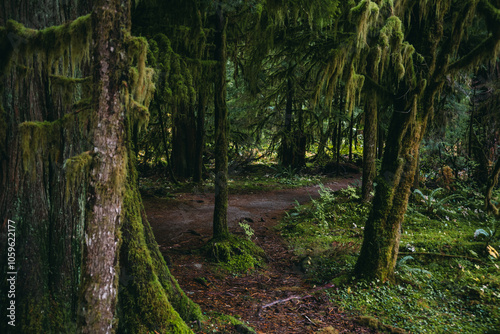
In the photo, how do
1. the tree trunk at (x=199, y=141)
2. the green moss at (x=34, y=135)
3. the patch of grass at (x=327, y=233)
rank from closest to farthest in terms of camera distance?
1. the green moss at (x=34, y=135)
2. the patch of grass at (x=327, y=233)
3. the tree trunk at (x=199, y=141)

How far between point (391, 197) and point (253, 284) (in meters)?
2.95

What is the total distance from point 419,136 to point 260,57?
431cm

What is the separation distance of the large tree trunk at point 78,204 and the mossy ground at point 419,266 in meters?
3.06

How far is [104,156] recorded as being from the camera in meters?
2.58

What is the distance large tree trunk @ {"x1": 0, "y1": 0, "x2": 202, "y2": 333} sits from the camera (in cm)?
255

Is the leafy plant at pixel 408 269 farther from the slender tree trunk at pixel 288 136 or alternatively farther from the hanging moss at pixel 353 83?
the slender tree trunk at pixel 288 136

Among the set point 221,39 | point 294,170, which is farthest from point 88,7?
point 294,170

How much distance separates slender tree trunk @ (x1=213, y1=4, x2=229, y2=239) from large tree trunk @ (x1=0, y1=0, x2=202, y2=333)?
268 cm

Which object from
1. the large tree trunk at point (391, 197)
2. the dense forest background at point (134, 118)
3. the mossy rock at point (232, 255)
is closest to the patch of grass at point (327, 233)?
the dense forest background at point (134, 118)

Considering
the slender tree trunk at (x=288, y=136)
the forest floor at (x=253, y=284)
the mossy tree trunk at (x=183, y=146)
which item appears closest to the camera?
the forest floor at (x=253, y=284)

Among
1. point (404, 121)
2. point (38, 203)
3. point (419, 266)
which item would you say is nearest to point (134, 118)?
point (38, 203)

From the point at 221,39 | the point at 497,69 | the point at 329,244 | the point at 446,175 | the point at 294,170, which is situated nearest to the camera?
the point at 221,39

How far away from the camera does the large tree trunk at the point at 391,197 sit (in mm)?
5699

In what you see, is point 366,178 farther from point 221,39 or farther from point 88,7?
point 88,7
